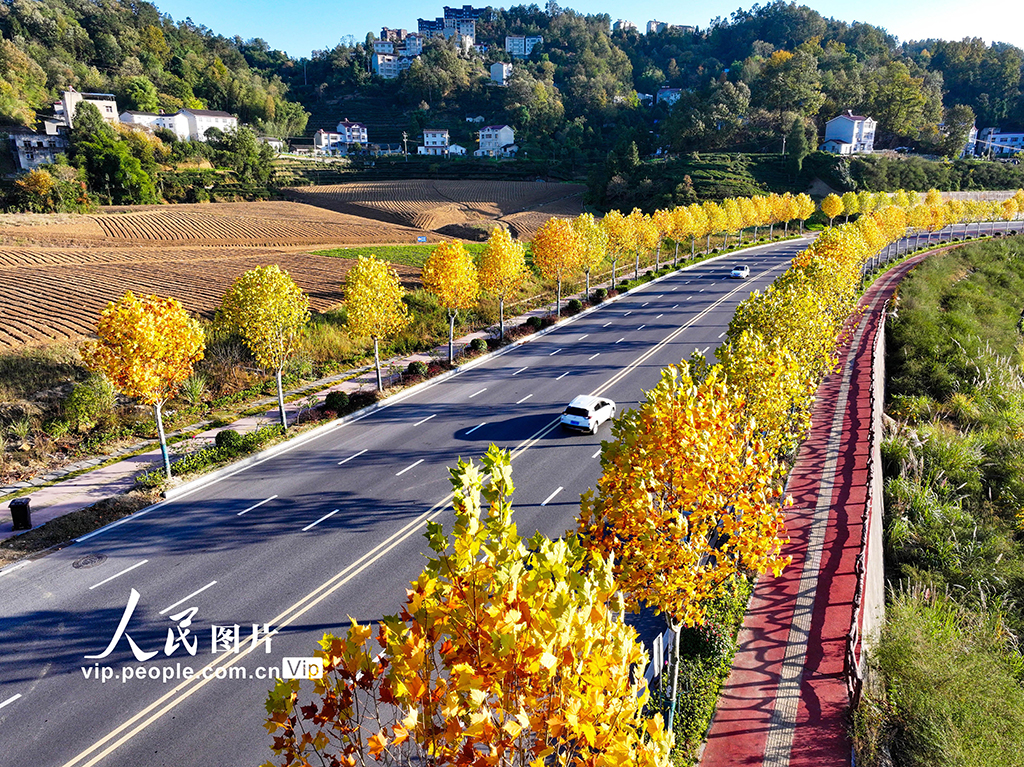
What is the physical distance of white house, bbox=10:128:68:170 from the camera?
94.9 m

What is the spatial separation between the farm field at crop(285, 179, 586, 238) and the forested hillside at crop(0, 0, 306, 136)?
165 feet

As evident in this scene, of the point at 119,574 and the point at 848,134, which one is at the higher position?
the point at 848,134

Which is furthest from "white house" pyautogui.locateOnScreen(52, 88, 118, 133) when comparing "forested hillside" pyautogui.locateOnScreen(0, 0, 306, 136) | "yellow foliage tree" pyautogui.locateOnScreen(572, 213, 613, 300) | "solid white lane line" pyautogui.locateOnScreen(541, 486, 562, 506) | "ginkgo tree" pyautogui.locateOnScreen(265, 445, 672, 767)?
"ginkgo tree" pyautogui.locateOnScreen(265, 445, 672, 767)

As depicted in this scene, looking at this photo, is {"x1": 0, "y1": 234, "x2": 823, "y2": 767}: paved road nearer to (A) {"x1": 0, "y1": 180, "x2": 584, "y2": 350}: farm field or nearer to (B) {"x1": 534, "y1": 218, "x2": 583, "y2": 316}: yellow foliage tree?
(B) {"x1": 534, "y1": 218, "x2": 583, "y2": 316}: yellow foliage tree

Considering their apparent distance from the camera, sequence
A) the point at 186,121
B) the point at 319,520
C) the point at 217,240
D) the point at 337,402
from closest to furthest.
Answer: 1. the point at 319,520
2. the point at 337,402
3. the point at 217,240
4. the point at 186,121

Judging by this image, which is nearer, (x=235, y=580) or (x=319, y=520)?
(x=235, y=580)

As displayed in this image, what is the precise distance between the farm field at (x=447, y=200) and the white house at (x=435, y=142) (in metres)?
33.2

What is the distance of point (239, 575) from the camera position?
48.2 ft

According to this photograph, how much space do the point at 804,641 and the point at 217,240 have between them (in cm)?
7289

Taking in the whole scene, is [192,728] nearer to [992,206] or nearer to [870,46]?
[992,206]

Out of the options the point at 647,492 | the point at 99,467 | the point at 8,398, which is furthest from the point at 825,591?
the point at 8,398

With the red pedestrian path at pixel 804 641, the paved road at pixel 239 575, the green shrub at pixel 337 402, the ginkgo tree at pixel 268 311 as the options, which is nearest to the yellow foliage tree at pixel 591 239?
the paved road at pixel 239 575

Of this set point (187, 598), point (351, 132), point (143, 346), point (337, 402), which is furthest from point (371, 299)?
point (351, 132)

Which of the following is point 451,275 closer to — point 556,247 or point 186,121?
point 556,247
